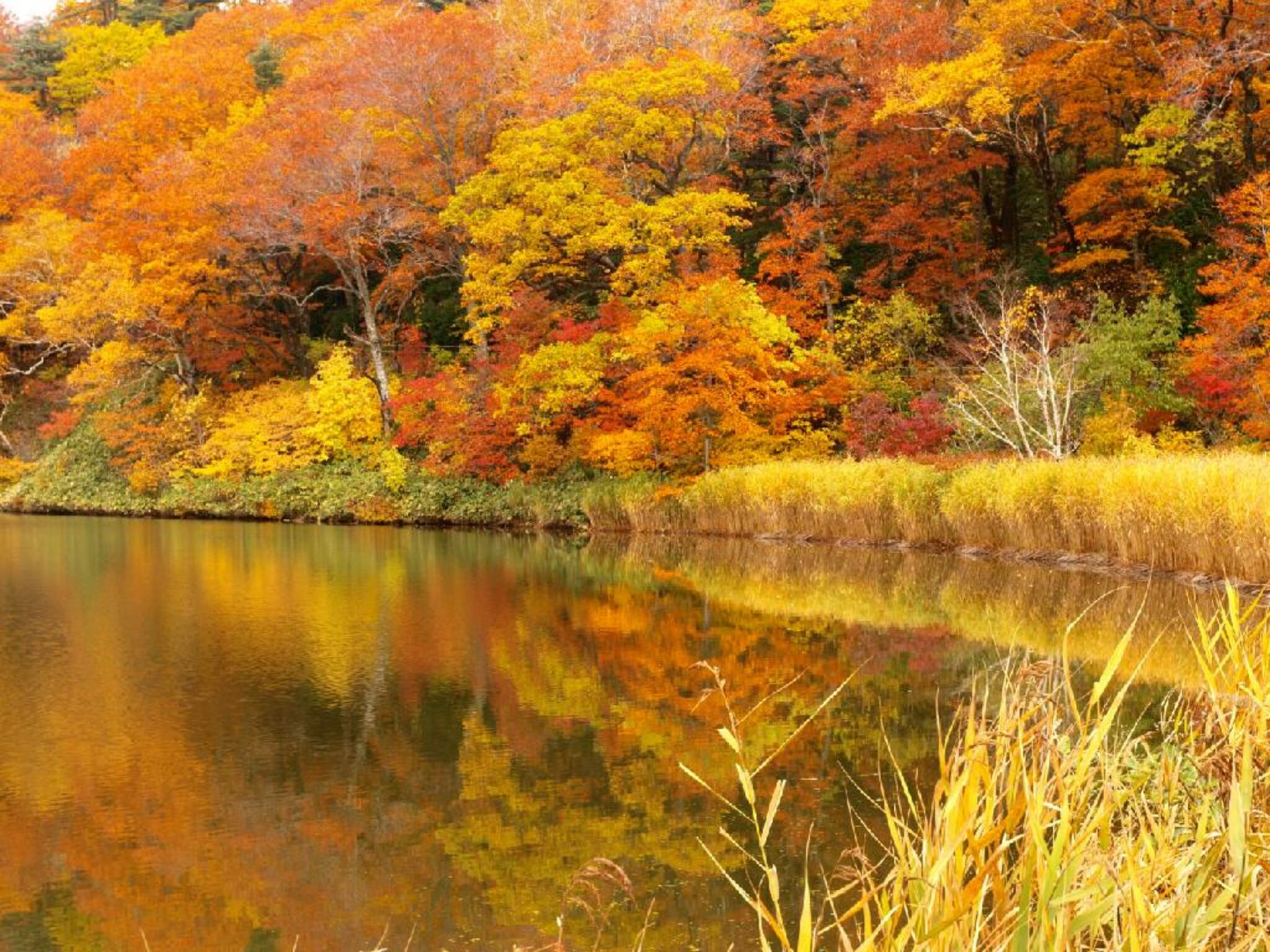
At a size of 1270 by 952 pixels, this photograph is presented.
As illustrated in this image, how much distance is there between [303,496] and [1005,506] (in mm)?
16508

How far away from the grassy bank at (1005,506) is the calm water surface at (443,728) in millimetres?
692

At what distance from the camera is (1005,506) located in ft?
49.2

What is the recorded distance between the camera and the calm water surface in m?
4.60

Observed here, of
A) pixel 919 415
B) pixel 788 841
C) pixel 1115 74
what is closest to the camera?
pixel 788 841

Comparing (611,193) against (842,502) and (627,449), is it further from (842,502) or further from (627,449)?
(842,502)

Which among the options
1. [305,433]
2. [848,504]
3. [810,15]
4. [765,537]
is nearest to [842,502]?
[848,504]

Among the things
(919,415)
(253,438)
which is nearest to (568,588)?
(919,415)

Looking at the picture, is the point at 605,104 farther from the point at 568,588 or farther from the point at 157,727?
the point at 157,727

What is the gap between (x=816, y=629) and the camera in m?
10.6

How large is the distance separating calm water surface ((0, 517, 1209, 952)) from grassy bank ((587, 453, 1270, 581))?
69 centimetres

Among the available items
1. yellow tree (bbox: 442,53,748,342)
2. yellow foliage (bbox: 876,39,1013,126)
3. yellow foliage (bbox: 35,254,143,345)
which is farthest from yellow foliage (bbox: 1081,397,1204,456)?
yellow foliage (bbox: 35,254,143,345)

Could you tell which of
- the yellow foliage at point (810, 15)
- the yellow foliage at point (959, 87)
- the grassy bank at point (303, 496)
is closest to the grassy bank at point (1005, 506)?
the grassy bank at point (303, 496)

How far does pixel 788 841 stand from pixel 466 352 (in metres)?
23.5

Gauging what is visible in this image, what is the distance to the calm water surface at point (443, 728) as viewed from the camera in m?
4.60
